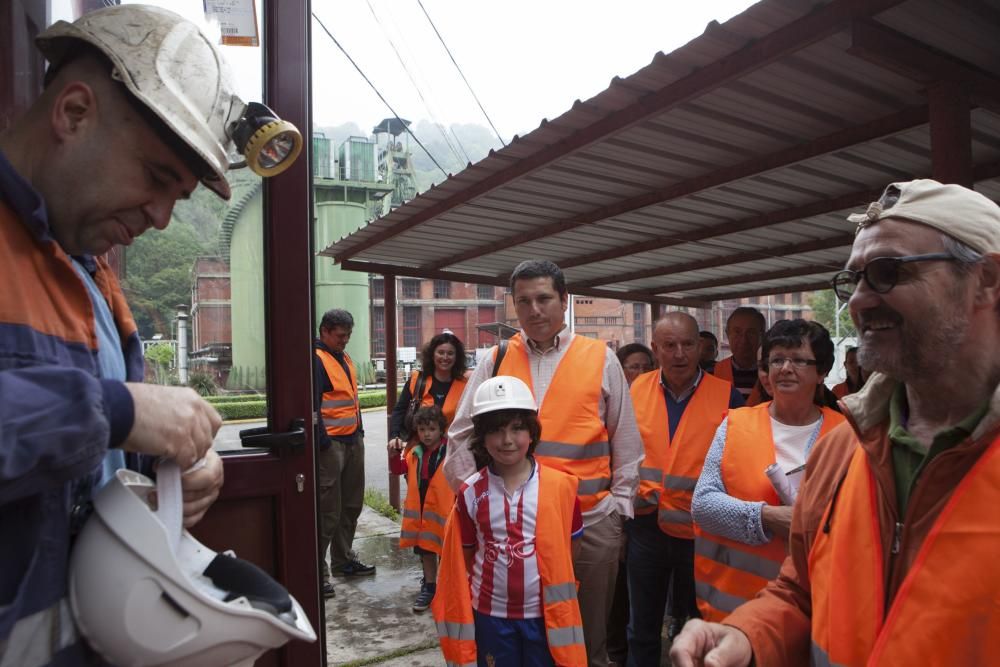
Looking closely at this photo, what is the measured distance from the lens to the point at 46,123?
42.3 inches

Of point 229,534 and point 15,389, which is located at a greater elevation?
point 15,389

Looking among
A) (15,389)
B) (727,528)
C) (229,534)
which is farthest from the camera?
(727,528)

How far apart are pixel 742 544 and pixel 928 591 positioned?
1.49 m

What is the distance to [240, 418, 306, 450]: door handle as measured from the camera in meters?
2.14

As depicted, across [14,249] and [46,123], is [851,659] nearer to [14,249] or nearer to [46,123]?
[14,249]

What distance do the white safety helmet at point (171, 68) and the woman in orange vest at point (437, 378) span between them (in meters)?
4.11

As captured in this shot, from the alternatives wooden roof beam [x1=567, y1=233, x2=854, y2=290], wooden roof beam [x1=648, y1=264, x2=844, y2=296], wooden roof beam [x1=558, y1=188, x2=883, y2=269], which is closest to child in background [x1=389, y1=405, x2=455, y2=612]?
wooden roof beam [x1=558, y1=188, x2=883, y2=269]

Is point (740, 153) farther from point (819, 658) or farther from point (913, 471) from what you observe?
point (819, 658)

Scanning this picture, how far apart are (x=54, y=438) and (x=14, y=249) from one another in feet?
1.10

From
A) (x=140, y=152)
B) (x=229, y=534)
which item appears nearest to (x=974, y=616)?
(x=140, y=152)

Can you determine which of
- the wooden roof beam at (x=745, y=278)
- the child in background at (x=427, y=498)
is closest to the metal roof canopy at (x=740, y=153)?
the wooden roof beam at (x=745, y=278)

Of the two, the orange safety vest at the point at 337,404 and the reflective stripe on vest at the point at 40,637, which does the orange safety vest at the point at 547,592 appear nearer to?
the reflective stripe on vest at the point at 40,637

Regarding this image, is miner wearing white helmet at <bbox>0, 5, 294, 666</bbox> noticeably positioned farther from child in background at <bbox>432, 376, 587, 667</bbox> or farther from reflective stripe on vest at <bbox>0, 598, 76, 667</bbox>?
child in background at <bbox>432, 376, 587, 667</bbox>

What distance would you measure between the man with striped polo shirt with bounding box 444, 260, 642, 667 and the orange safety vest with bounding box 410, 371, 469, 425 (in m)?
1.92
